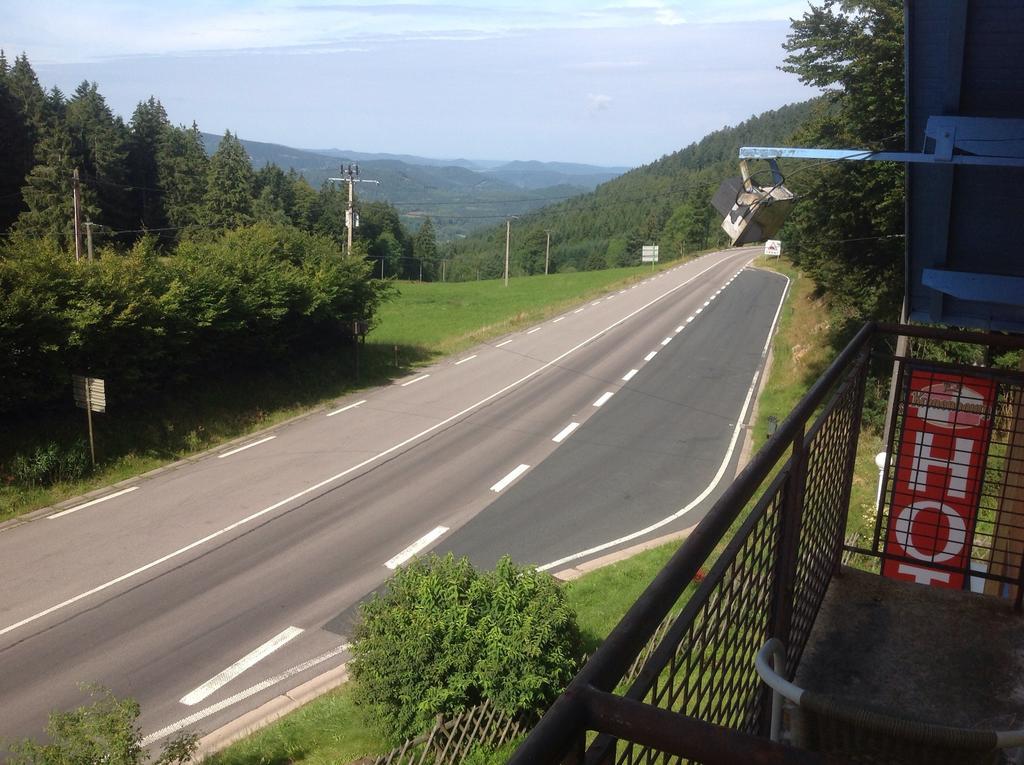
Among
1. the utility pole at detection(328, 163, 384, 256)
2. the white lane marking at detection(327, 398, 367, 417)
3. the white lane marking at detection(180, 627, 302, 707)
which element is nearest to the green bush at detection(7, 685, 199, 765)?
the white lane marking at detection(180, 627, 302, 707)

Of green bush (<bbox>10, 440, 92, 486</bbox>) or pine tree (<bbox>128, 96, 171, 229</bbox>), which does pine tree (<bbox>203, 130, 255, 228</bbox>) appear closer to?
pine tree (<bbox>128, 96, 171, 229</bbox>)

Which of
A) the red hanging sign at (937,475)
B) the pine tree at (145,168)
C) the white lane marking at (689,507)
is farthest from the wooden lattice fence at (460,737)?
the pine tree at (145,168)

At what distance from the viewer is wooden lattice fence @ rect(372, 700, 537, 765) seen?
335 inches

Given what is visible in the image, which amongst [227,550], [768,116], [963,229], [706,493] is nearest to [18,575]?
[227,550]

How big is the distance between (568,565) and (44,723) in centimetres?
833

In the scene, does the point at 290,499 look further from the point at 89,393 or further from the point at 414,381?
the point at 414,381

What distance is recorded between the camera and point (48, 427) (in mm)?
19062

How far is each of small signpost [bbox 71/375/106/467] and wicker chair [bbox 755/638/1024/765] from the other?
1867 cm

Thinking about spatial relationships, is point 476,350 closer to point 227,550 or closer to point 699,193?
point 227,550

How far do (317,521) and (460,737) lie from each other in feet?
30.4

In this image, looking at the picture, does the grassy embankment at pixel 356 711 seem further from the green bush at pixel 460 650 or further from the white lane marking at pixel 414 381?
the white lane marking at pixel 414 381

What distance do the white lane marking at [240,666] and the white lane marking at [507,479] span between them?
23.1ft

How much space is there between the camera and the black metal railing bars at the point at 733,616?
47.9 inches

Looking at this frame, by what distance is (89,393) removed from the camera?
18531mm
